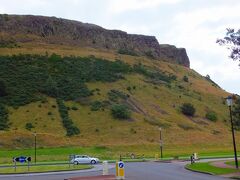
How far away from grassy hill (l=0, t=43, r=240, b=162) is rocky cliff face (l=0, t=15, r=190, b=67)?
5.45 meters

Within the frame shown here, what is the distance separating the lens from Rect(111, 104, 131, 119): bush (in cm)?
9038

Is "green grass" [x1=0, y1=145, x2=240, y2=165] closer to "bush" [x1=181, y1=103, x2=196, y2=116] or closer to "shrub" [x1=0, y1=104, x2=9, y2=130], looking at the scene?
"shrub" [x1=0, y1=104, x2=9, y2=130]

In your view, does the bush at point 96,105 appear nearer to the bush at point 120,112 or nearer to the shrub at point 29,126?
the bush at point 120,112

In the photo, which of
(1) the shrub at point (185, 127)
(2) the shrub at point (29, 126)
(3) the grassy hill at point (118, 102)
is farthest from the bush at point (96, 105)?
(1) the shrub at point (185, 127)

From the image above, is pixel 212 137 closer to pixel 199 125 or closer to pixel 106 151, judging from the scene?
pixel 199 125

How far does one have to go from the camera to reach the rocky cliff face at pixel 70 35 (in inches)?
5059

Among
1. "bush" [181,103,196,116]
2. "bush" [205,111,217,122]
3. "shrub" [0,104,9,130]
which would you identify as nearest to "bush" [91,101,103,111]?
"shrub" [0,104,9,130]

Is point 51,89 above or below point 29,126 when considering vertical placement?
above

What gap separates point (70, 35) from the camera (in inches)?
5271

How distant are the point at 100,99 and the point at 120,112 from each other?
8.74 meters

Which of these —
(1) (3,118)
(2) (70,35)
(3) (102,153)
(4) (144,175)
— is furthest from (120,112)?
(4) (144,175)

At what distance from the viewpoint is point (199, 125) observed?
97.4 metres

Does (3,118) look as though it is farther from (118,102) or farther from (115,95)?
(115,95)

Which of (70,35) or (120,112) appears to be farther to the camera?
(70,35)
